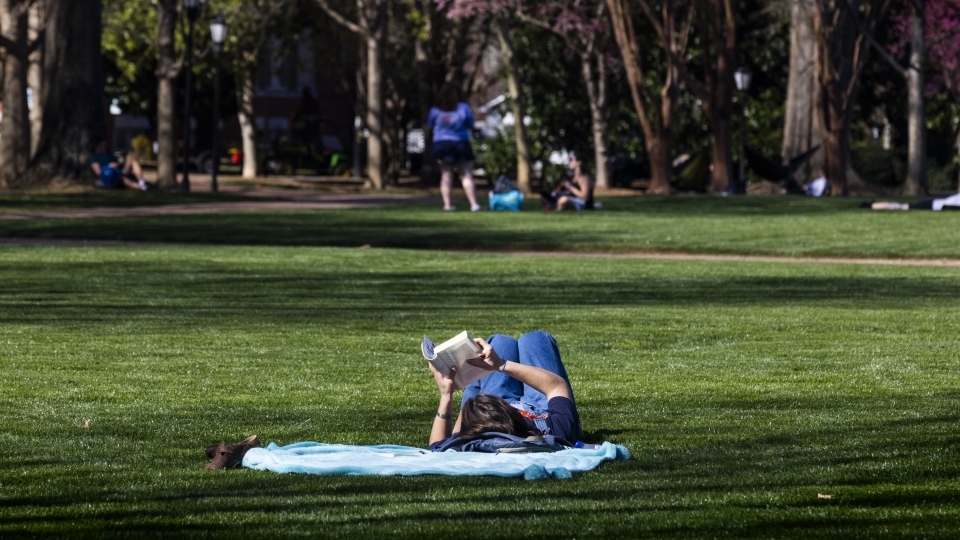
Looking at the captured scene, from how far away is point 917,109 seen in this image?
121ft

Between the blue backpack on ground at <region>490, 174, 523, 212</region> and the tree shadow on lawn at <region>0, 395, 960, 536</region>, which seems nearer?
the tree shadow on lawn at <region>0, 395, 960, 536</region>

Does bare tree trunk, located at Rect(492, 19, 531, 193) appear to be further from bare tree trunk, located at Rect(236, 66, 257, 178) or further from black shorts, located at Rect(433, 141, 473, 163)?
black shorts, located at Rect(433, 141, 473, 163)

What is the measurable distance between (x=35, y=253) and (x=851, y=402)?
11977 mm

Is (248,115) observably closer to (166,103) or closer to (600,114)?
(600,114)

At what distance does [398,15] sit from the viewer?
47.8 meters

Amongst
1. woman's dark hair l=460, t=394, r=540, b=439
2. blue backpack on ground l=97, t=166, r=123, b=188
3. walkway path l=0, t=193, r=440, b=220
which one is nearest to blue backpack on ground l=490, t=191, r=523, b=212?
walkway path l=0, t=193, r=440, b=220

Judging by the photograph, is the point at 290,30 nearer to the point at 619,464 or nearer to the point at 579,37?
the point at 579,37

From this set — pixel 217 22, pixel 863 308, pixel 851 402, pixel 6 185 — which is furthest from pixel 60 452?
pixel 217 22

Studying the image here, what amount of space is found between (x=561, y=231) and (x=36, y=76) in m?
14.2

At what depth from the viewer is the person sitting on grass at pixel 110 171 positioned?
31.8 meters

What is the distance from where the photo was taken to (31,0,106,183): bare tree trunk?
101 feet

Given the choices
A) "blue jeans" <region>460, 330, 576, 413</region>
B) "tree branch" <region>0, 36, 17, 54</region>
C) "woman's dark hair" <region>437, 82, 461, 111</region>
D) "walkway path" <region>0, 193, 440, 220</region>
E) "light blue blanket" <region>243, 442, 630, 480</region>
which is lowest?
"light blue blanket" <region>243, 442, 630, 480</region>

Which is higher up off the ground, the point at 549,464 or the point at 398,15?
the point at 398,15

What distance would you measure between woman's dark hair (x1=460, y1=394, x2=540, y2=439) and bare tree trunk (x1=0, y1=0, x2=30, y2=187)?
79.6ft
